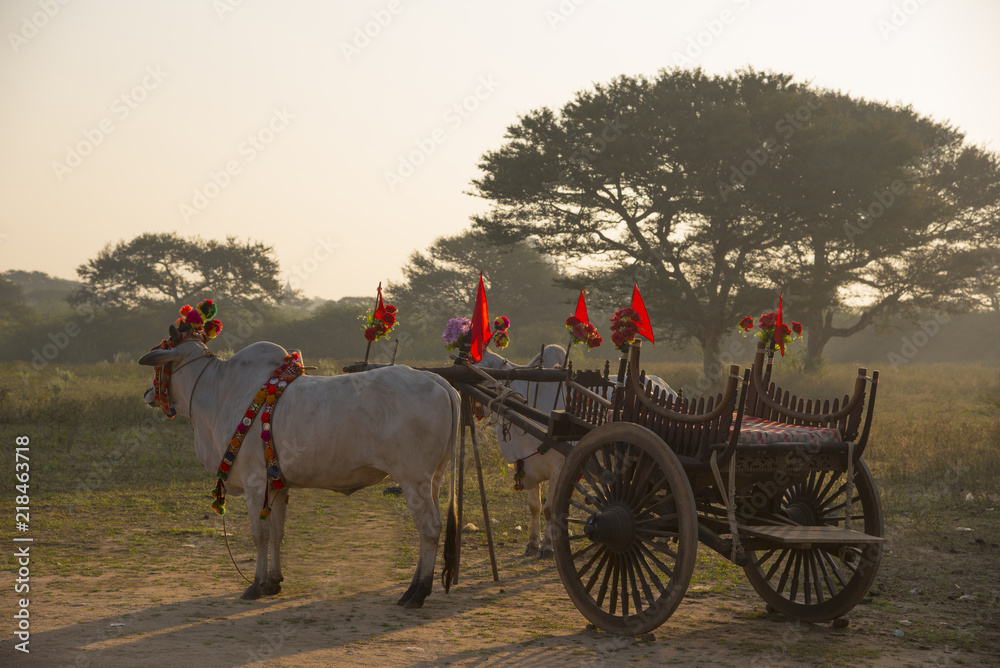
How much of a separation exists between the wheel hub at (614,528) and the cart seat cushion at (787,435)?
924 millimetres

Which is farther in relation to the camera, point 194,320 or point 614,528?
point 194,320

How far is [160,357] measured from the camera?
6988 mm

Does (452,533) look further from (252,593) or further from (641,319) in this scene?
(641,319)

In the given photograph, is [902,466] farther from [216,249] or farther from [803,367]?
[216,249]

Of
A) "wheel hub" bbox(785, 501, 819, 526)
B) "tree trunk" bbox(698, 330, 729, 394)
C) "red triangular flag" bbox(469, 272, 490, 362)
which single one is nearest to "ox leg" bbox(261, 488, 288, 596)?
"red triangular flag" bbox(469, 272, 490, 362)

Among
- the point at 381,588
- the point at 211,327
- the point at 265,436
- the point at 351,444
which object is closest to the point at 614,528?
the point at 351,444

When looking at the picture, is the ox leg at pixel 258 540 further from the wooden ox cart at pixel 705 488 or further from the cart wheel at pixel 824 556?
the cart wheel at pixel 824 556

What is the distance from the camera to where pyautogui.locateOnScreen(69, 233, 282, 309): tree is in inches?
1647

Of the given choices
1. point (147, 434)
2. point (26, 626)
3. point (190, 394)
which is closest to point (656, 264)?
point (147, 434)

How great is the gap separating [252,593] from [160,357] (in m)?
2.16

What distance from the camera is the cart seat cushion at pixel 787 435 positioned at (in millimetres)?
5320

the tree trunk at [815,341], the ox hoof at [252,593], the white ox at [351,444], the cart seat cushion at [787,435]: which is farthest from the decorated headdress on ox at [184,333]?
the tree trunk at [815,341]

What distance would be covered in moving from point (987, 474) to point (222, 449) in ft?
33.1

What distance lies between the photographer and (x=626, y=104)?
82.5 feet
